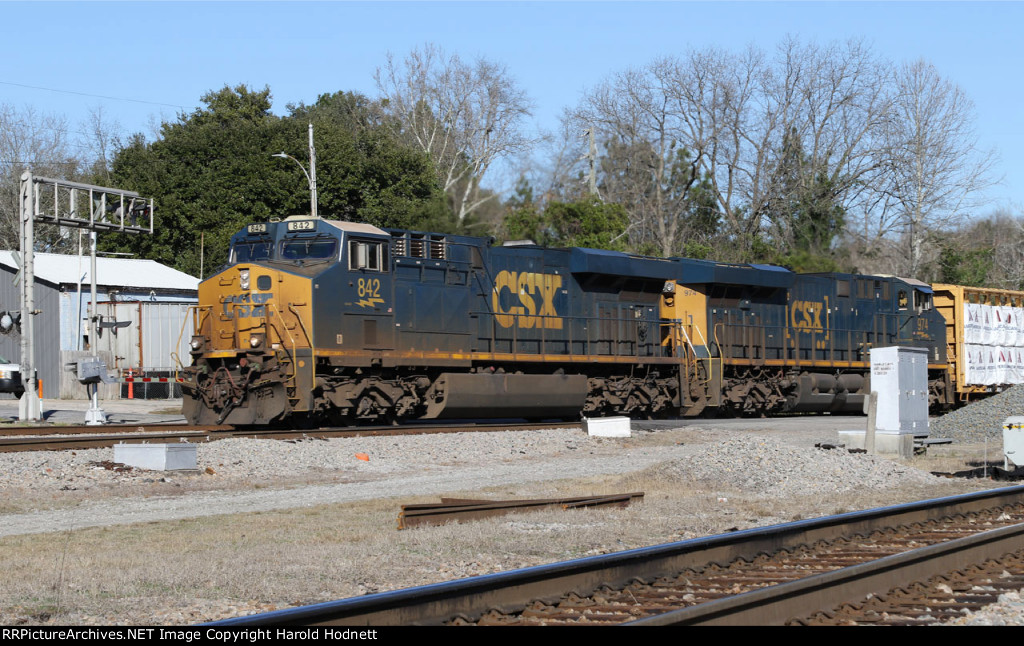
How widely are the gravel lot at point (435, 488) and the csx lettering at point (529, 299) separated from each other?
9.15 feet

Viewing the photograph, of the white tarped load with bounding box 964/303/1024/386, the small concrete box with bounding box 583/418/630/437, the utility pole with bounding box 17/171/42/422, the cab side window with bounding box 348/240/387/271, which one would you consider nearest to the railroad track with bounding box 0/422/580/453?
the small concrete box with bounding box 583/418/630/437

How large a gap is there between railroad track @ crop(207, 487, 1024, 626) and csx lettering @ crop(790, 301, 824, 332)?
60.7 feet

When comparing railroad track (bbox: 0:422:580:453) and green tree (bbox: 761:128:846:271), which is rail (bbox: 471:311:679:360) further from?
green tree (bbox: 761:128:846:271)

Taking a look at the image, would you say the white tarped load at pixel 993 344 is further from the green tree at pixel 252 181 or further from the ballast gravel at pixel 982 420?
the green tree at pixel 252 181

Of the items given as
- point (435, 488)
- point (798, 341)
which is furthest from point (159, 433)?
point (798, 341)

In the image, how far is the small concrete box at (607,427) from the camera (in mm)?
19297

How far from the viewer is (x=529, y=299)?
2114 centimetres

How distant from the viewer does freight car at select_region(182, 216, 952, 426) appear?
17.7 metres

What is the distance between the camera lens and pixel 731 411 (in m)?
25.4

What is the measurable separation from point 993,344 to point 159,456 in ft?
87.6

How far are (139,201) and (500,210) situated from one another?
35.6 meters

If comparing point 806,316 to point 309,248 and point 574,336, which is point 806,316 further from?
point 309,248

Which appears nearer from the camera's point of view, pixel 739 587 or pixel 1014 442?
pixel 739 587

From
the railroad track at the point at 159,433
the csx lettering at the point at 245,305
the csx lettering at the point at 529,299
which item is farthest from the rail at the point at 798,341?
the csx lettering at the point at 245,305
